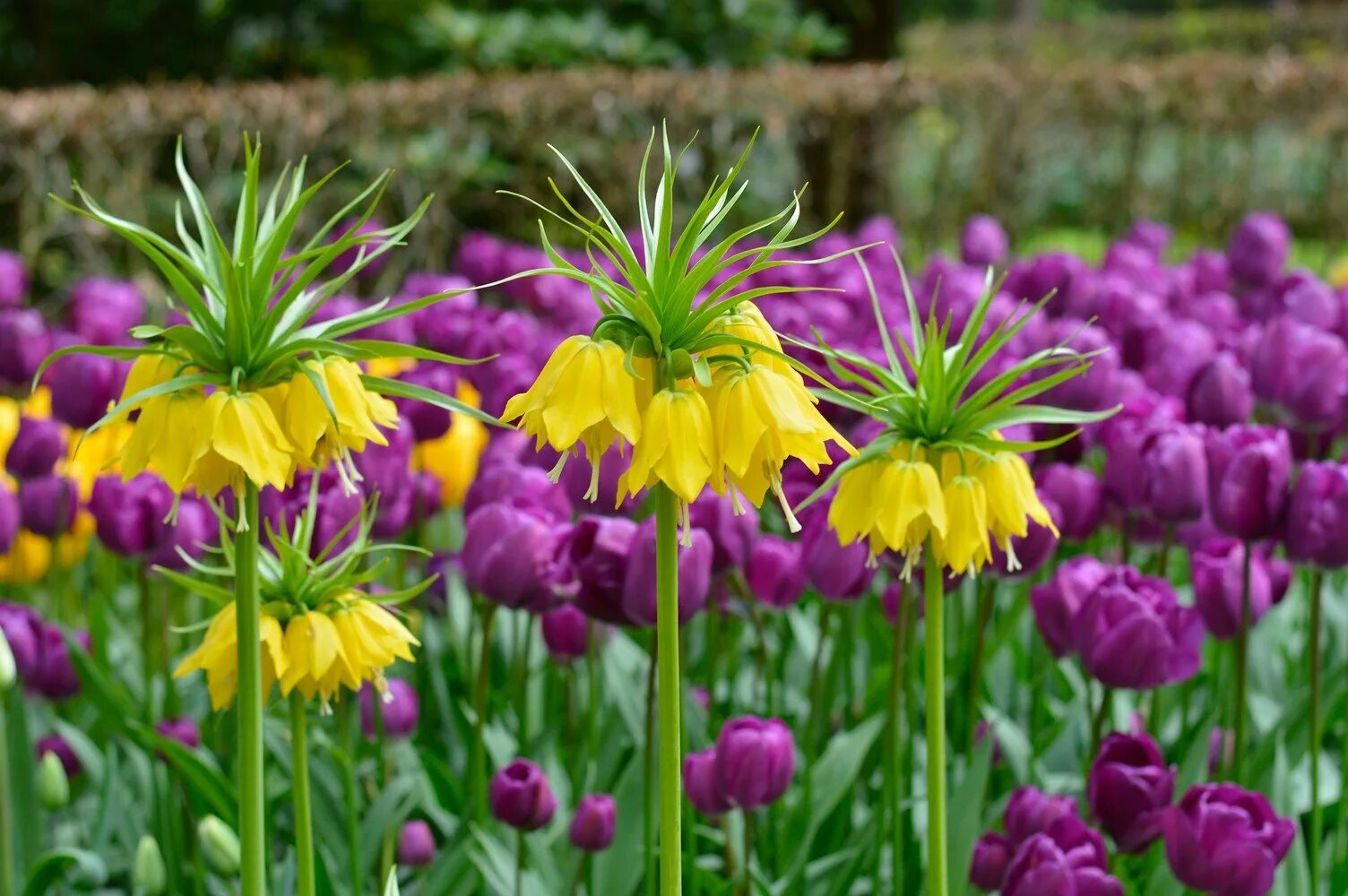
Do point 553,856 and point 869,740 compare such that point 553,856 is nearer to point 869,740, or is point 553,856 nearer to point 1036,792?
point 869,740

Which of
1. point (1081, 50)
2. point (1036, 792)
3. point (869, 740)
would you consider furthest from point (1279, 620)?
point (1081, 50)

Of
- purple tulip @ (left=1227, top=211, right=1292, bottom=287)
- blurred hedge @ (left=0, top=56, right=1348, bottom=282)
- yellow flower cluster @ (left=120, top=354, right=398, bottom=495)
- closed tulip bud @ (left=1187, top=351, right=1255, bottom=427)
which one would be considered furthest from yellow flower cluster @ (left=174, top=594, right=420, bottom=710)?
blurred hedge @ (left=0, top=56, right=1348, bottom=282)

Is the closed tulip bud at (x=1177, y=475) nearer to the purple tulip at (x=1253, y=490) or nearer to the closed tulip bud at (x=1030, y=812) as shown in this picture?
the purple tulip at (x=1253, y=490)

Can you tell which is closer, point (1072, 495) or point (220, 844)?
point (220, 844)

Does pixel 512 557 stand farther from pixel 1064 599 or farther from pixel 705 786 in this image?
pixel 1064 599

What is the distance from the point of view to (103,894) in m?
2.14

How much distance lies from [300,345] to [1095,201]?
10.7 meters

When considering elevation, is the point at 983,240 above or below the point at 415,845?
above

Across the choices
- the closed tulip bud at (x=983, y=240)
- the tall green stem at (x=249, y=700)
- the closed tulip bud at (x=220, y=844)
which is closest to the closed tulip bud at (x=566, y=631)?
the closed tulip bud at (x=220, y=844)

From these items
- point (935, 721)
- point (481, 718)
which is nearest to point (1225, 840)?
point (935, 721)

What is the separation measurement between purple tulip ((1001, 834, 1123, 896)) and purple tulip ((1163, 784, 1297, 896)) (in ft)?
0.29

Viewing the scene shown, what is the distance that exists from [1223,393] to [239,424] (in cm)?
174

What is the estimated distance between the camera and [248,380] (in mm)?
1115

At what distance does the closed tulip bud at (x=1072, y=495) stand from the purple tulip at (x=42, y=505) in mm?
1682
